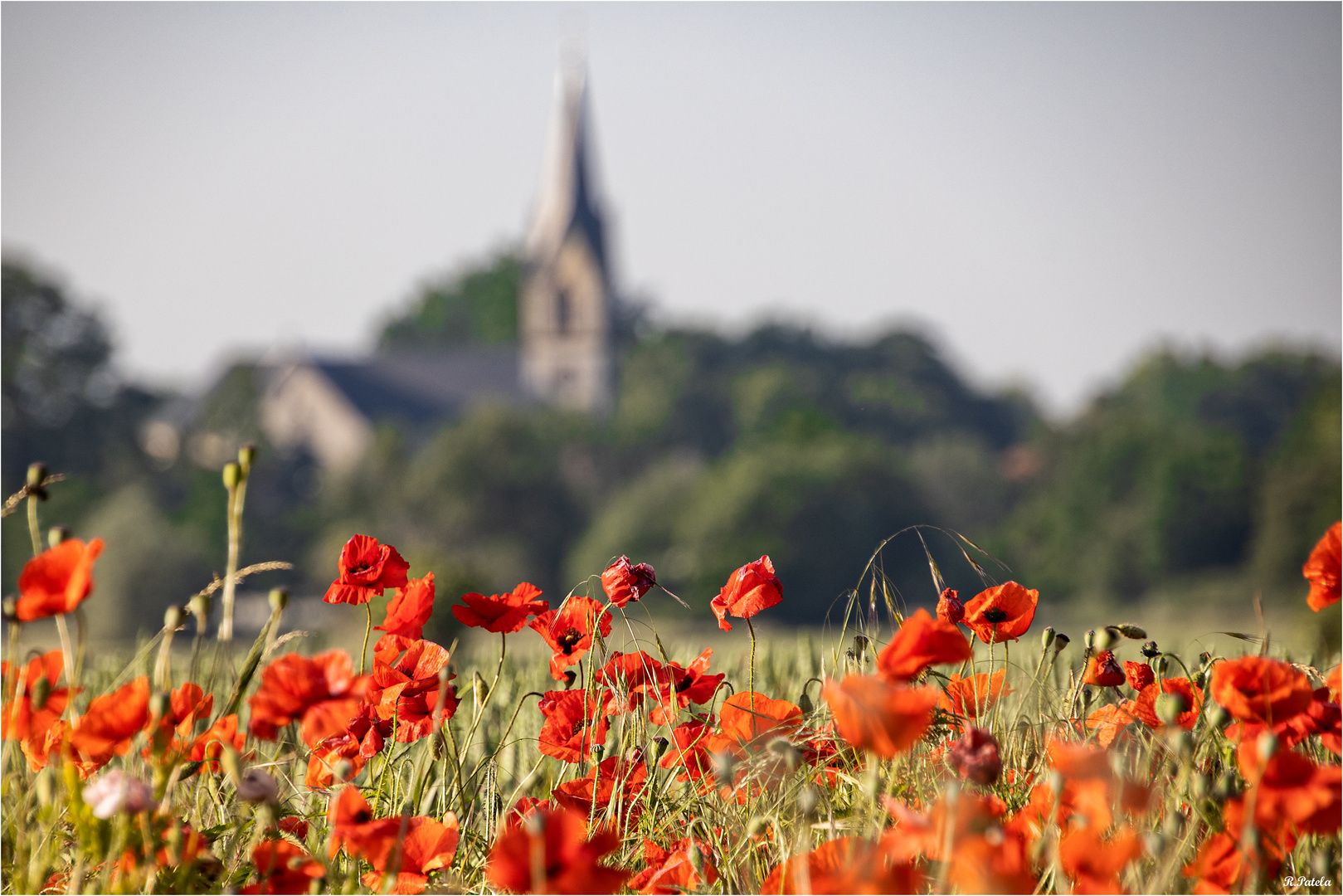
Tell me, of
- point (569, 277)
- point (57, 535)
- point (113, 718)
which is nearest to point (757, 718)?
point (113, 718)

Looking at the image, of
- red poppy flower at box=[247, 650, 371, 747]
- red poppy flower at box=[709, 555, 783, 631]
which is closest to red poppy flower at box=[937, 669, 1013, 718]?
red poppy flower at box=[709, 555, 783, 631]

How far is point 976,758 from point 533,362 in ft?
174

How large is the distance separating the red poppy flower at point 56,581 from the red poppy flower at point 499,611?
0.50 metres

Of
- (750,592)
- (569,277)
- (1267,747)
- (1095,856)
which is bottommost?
(1095,856)

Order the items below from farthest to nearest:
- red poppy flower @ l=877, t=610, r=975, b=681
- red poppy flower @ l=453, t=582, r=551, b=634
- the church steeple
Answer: the church steeple, red poppy flower @ l=453, t=582, r=551, b=634, red poppy flower @ l=877, t=610, r=975, b=681

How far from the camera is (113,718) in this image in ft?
3.96

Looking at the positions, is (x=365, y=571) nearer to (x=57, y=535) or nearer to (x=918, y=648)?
(x=57, y=535)

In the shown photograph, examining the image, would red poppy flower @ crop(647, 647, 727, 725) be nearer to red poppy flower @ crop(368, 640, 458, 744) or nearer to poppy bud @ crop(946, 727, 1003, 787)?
red poppy flower @ crop(368, 640, 458, 744)

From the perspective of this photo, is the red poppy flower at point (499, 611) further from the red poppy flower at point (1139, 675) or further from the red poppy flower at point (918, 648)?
the red poppy flower at point (1139, 675)

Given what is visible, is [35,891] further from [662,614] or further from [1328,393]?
[1328,393]

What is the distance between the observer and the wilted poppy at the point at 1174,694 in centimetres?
147

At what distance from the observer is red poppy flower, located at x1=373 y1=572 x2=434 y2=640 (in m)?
1.45

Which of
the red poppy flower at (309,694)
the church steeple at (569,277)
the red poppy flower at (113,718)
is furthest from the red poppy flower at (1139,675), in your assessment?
the church steeple at (569,277)

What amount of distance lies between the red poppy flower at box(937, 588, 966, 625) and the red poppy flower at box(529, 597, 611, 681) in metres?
0.47
